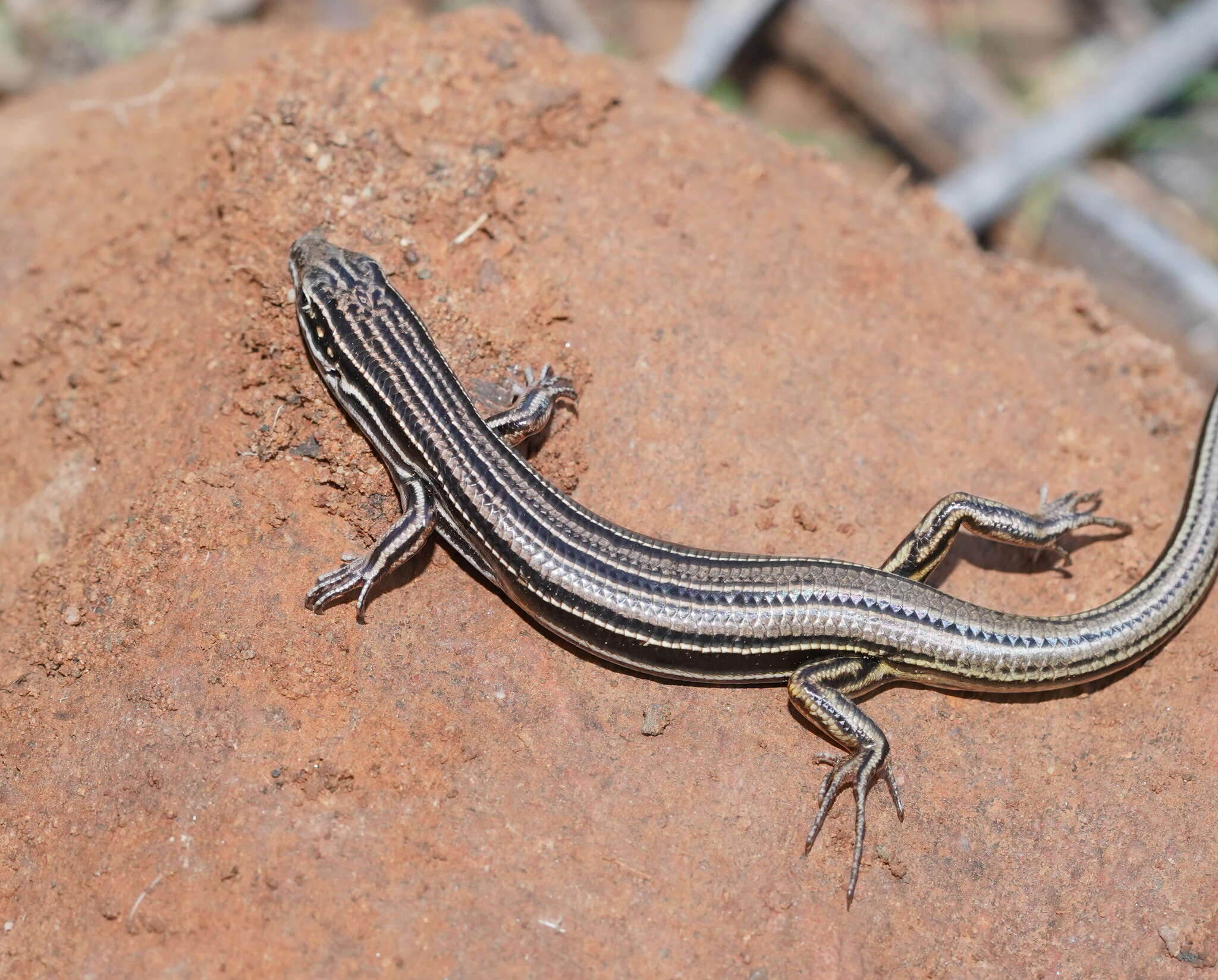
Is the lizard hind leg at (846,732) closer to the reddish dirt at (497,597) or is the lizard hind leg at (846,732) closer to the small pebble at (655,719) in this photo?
the reddish dirt at (497,597)

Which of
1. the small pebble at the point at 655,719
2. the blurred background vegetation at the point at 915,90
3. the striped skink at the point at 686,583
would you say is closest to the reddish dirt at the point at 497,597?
the small pebble at the point at 655,719

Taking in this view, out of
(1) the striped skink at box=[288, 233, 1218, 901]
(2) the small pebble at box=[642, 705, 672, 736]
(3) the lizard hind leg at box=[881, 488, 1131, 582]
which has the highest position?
(3) the lizard hind leg at box=[881, 488, 1131, 582]

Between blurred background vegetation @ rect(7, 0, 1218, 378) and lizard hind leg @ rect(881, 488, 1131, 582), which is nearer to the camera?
lizard hind leg @ rect(881, 488, 1131, 582)

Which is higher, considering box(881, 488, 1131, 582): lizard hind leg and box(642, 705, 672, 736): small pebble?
box(881, 488, 1131, 582): lizard hind leg

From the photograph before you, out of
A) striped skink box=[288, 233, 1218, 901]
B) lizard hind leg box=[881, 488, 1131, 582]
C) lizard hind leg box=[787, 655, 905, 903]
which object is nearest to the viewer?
lizard hind leg box=[787, 655, 905, 903]

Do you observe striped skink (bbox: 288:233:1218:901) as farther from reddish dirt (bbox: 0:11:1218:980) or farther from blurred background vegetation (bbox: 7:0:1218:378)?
blurred background vegetation (bbox: 7:0:1218:378)

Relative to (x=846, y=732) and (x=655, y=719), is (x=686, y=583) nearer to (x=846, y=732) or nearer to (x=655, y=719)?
(x=655, y=719)

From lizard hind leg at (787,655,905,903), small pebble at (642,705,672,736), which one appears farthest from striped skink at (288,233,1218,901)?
small pebble at (642,705,672,736)
